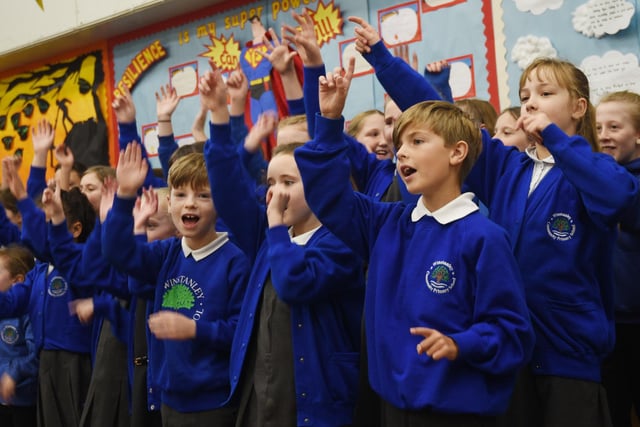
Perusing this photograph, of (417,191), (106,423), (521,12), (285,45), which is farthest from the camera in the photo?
(521,12)

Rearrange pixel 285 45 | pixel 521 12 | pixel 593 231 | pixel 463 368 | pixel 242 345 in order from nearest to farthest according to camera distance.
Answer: pixel 463 368 < pixel 593 231 < pixel 242 345 < pixel 285 45 < pixel 521 12

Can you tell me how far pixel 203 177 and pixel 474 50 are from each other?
235 centimetres

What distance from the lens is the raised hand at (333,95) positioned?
6.43ft

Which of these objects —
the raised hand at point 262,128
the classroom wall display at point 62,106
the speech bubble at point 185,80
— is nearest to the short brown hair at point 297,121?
the raised hand at point 262,128

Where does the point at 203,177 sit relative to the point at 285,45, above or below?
below

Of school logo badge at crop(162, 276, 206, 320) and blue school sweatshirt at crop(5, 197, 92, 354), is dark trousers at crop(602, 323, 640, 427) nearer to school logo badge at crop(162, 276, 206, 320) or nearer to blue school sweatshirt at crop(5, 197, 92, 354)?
school logo badge at crop(162, 276, 206, 320)

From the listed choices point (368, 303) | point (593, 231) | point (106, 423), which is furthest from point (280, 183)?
point (106, 423)

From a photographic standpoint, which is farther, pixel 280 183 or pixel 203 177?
pixel 203 177

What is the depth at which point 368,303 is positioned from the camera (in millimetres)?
1912

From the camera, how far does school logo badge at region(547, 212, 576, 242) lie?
2023 mm

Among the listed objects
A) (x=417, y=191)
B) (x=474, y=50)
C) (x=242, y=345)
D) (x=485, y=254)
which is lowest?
(x=242, y=345)

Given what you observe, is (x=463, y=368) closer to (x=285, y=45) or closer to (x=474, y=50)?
(x=285, y=45)

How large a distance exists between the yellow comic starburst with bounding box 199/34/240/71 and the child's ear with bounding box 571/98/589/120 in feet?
12.3

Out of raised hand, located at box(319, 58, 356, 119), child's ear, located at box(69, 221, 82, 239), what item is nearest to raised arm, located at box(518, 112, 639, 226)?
raised hand, located at box(319, 58, 356, 119)
